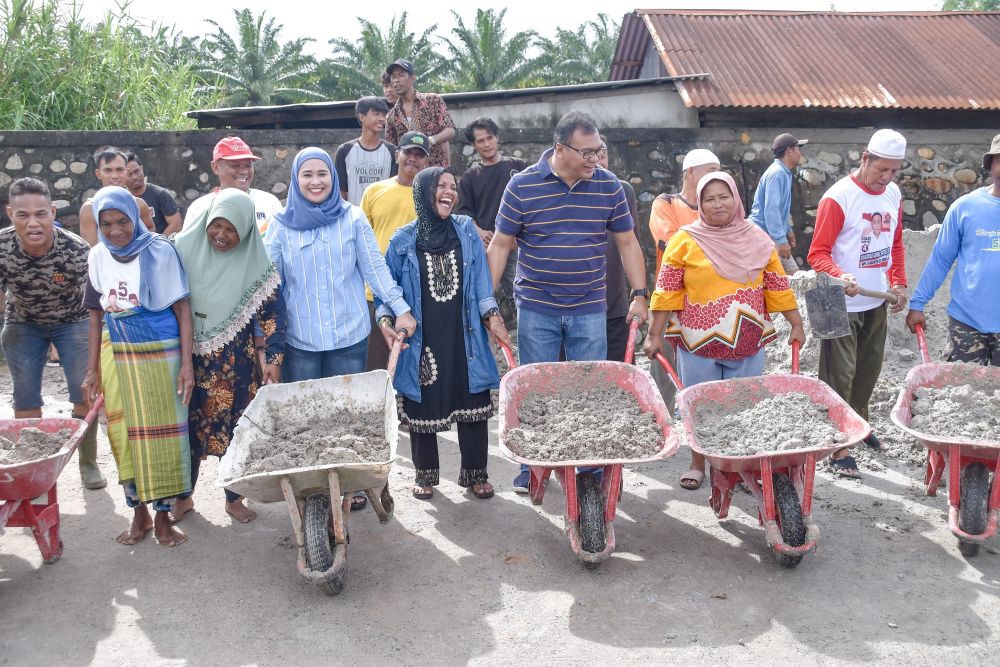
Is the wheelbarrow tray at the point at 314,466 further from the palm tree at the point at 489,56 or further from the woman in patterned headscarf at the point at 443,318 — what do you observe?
the palm tree at the point at 489,56

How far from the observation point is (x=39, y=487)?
394 cm

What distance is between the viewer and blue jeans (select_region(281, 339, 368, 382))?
4.57m

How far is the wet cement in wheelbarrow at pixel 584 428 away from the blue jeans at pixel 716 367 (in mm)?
490

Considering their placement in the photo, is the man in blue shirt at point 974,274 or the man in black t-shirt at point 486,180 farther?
the man in black t-shirt at point 486,180

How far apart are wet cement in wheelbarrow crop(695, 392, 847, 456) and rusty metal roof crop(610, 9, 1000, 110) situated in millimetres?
7032

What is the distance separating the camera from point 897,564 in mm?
3943

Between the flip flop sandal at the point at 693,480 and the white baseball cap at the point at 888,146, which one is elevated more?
the white baseball cap at the point at 888,146

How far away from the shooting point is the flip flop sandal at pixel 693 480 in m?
4.98

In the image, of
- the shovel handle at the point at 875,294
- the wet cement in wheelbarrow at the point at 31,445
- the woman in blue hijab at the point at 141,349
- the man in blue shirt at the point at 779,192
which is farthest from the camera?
the man in blue shirt at the point at 779,192

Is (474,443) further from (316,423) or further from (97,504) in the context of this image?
(97,504)

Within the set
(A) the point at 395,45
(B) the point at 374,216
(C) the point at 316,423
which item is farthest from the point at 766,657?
(A) the point at 395,45

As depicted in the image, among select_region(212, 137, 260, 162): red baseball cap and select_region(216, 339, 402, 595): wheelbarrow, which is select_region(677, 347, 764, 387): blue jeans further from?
select_region(212, 137, 260, 162): red baseball cap

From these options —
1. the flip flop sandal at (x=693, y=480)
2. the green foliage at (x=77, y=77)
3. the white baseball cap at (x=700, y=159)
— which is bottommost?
the flip flop sandal at (x=693, y=480)

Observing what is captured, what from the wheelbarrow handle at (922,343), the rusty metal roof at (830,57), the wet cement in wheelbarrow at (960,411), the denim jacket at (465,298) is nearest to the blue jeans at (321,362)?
the denim jacket at (465,298)
